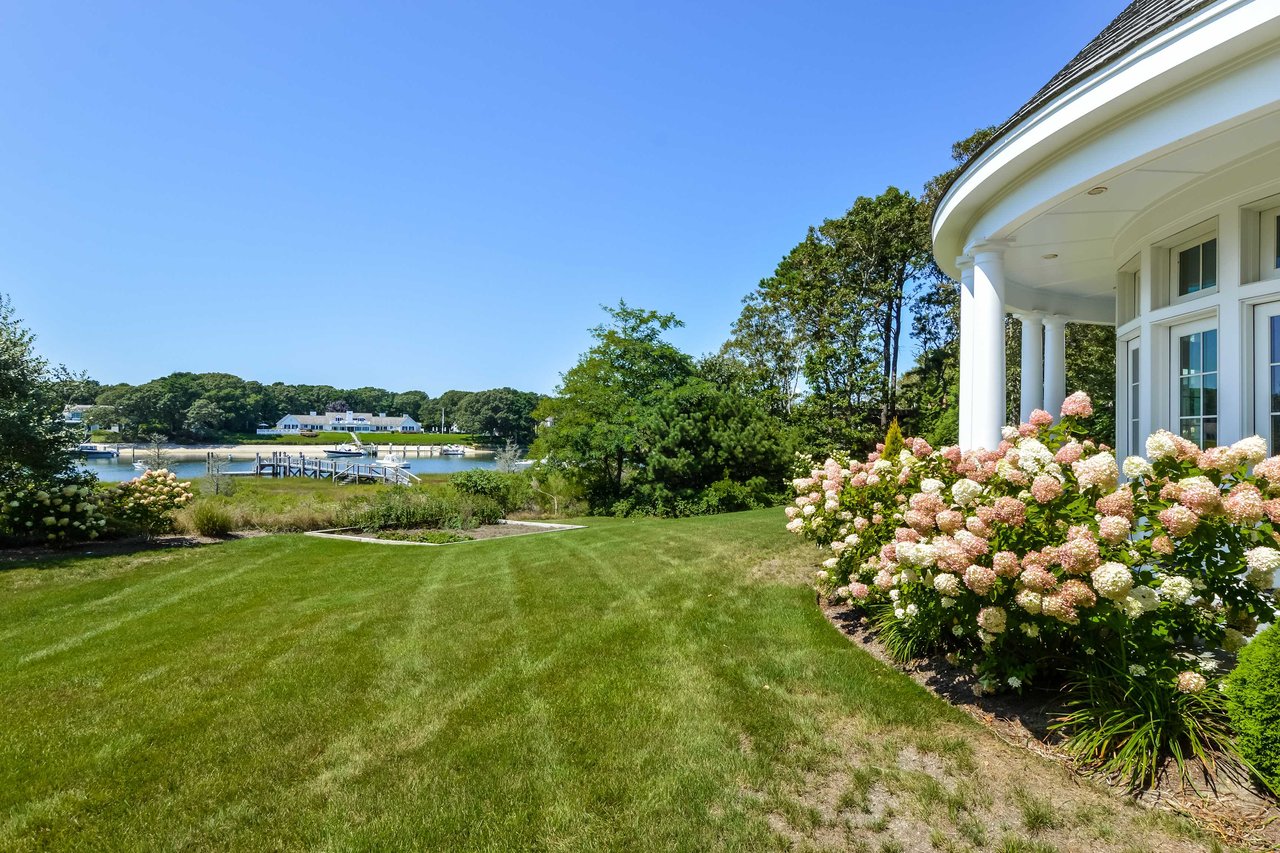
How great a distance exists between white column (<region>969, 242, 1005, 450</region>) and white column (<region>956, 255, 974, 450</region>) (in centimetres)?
6

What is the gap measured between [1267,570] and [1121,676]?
779 millimetres

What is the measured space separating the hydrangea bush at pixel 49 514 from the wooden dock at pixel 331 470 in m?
16.8

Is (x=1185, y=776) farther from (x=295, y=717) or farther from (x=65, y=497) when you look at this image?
(x=65, y=497)

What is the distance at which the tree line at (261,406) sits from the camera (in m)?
Result: 75.6

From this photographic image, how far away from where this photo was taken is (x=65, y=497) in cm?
973

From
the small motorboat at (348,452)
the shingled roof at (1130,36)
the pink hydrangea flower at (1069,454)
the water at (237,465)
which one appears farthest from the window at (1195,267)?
the small motorboat at (348,452)

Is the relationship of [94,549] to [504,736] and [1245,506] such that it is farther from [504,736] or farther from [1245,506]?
[1245,506]

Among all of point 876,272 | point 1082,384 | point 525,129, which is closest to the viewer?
point 525,129

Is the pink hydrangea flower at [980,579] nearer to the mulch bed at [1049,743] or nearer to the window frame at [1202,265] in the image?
the mulch bed at [1049,743]

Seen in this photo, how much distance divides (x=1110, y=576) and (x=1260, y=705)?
2.21 feet

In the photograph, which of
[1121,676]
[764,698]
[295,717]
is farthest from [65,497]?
[1121,676]

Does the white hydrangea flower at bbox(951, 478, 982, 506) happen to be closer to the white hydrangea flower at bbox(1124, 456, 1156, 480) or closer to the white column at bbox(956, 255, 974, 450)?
the white hydrangea flower at bbox(1124, 456, 1156, 480)

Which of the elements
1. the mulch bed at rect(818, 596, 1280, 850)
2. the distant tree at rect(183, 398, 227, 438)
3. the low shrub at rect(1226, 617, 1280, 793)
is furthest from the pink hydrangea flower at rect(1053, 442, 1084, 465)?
the distant tree at rect(183, 398, 227, 438)

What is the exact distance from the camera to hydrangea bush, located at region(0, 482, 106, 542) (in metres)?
9.43
